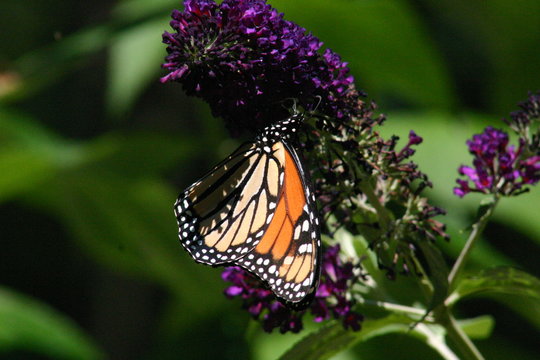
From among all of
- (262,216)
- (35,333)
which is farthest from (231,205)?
(35,333)

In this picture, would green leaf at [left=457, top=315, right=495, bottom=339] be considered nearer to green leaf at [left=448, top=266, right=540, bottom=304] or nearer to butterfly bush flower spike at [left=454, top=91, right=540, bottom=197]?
green leaf at [left=448, top=266, right=540, bottom=304]

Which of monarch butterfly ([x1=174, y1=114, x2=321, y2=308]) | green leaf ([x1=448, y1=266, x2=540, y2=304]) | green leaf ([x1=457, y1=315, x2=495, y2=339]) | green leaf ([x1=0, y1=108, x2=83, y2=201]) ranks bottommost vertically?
green leaf ([x1=457, y1=315, x2=495, y2=339])

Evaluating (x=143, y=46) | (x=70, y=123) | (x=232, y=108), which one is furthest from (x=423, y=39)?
(x=70, y=123)

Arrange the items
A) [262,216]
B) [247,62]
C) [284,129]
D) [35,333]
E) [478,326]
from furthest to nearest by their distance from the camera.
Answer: [35,333], [478,326], [262,216], [284,129], [247,62]

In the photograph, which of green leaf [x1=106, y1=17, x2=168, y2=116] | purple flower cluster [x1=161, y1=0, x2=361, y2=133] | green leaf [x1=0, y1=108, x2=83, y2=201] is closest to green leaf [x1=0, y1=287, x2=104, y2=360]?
green leaf [x1=0, y1=108, x2=83, y2=201]

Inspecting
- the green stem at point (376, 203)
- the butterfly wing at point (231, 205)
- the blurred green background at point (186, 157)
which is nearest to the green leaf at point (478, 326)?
the green stem at point (376, 203)

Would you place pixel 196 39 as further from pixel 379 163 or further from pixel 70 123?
pixel 70 123

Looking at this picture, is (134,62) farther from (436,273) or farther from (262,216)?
(436,273)
